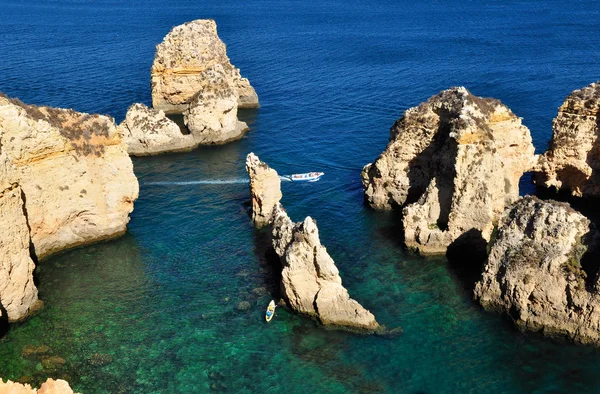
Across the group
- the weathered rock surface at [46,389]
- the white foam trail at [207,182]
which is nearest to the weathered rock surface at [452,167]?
the white foam trail at [207,182]

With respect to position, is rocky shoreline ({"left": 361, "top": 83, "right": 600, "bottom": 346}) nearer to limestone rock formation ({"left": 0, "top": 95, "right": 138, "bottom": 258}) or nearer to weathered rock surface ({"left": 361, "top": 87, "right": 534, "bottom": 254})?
weathered rock surface ({"left": 361, "top": 87, "right": 534, "bottom": 254})

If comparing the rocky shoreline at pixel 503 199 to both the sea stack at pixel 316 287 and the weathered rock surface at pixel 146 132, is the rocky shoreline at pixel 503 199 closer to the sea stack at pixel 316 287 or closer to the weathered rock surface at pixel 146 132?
the sea stack at pixel 316 287

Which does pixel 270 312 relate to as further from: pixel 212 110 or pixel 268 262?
pixel 212 110

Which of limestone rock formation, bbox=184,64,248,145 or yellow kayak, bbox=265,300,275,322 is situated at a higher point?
limestone rock formation, bbox=184,64,248,145

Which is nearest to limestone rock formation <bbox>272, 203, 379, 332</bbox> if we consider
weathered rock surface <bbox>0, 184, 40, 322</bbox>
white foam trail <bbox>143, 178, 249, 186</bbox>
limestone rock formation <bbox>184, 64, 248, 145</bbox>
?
weathered rock surface <bbox>0, 184, 40, 322</bbox>

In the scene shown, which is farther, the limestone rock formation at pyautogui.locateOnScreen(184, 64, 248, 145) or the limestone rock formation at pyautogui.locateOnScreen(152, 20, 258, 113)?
the limestone rock formation at pyautogui.locateOnScreen(152, 20, 258, 113)

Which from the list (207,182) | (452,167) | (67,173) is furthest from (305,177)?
(67,173)

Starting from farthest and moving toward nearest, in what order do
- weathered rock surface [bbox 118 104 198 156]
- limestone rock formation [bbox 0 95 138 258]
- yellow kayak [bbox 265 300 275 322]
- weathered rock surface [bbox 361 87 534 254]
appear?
weathered rock surface [bbox 118 104 198 156], weathered rock surface [bbox 361 87 534 254], limestone rock formation [bbox 0 95 138 258], yellow kayak [bbox 265 300 275 322]
